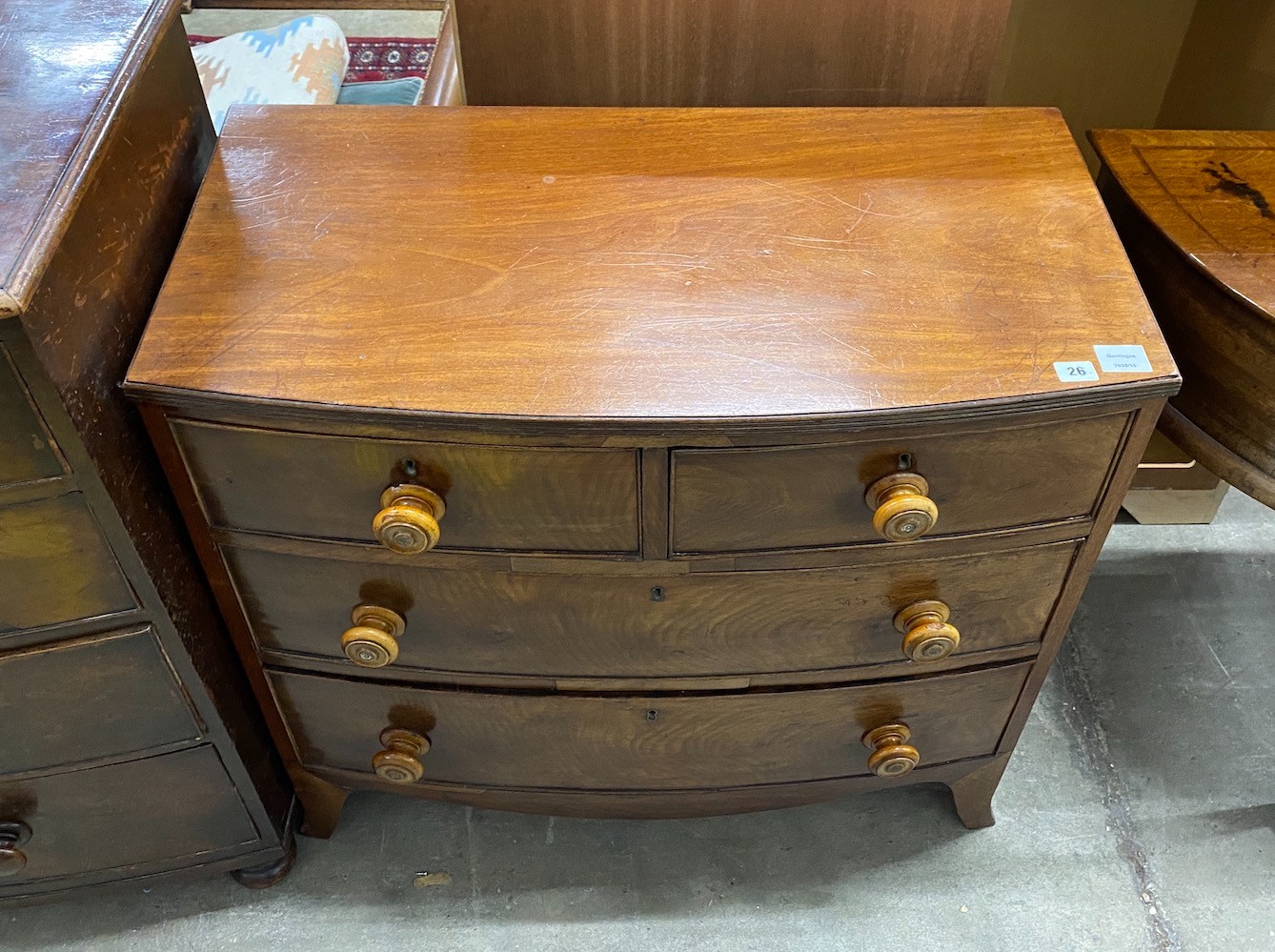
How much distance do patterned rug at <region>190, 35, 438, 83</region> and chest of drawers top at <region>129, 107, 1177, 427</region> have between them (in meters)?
0.77

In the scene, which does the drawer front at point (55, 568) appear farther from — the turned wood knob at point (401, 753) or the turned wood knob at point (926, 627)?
the turned wood knob at point (926, 627)

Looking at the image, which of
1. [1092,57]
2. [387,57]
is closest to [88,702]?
[387,57]

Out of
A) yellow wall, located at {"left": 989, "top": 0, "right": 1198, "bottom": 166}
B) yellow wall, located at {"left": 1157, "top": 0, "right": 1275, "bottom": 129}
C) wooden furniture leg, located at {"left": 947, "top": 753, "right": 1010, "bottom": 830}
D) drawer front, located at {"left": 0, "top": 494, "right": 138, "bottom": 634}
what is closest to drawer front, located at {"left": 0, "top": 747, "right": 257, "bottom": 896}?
drawer front, located at {"left": 0, "top": 494, "right": 138, "bottom": 634}

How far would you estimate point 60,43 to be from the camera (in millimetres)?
872

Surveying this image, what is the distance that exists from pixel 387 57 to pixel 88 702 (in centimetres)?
122

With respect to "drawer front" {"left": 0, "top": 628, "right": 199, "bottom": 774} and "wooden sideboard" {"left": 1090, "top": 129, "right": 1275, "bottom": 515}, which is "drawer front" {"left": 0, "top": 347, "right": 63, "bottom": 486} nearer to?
"drawer front" {"left": 0, "top": 628, "right": 199, "bottom": 774}

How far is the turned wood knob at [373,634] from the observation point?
36.6 inches

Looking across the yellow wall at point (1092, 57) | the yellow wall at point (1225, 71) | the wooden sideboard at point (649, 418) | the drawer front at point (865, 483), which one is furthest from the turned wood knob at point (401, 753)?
the yellow wall at point (1225, 71)

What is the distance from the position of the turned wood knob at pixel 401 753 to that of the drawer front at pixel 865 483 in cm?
40

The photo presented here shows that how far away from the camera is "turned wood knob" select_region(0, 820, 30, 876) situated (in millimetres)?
1053

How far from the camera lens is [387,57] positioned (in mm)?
1765

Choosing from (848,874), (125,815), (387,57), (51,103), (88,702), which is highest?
(51,103)

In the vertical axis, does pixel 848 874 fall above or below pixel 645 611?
below

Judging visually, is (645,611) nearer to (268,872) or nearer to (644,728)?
(644,728)
